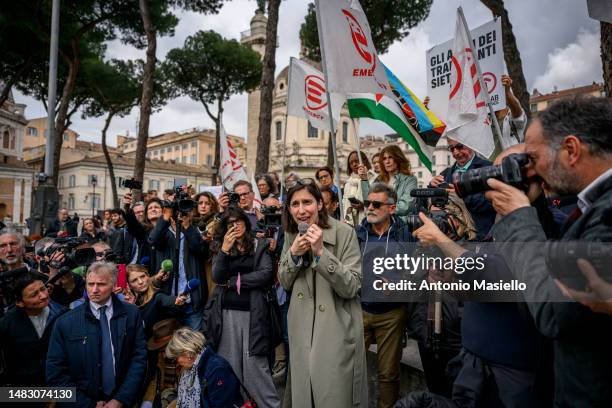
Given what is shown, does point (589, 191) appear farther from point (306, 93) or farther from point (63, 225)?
point (63, 225)

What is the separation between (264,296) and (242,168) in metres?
3.59

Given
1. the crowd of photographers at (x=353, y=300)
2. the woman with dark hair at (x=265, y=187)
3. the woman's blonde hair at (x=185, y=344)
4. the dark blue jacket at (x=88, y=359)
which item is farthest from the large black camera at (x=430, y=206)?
the woman with dark hair at (x=265, y=187)

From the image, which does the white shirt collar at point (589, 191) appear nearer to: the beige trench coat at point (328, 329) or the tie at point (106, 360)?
the beige trench coat at point (328, 329)

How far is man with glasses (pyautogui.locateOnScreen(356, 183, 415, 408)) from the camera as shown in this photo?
11.3 ft

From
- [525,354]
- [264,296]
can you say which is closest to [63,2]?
[264,296]

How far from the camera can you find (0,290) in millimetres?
3361

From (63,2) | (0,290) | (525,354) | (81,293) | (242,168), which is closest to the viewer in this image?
(525,354)

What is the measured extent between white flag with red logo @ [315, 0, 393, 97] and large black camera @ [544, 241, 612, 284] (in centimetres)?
350

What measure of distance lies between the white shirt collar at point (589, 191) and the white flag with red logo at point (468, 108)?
243 cm

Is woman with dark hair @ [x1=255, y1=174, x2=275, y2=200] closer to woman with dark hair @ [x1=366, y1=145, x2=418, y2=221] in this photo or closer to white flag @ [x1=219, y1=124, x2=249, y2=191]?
white flag @ [x1=219, y1=124, x2=249, y2=191]

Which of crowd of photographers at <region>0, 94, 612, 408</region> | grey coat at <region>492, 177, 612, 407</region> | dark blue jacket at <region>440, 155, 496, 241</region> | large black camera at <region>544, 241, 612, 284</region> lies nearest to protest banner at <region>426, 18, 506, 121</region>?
crowd of photographers at <region>0, 94, 612, 408</region>

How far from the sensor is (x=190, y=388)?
129 inches

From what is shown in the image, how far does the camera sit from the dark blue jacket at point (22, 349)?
124 inches

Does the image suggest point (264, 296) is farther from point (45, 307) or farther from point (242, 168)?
point (242, 168)
